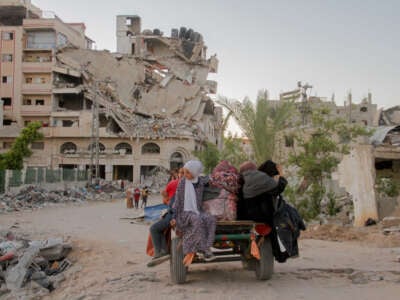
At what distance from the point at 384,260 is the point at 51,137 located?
5261cm

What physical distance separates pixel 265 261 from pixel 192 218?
1290 millimetres

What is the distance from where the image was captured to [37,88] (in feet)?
188

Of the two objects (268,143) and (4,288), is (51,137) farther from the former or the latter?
(4,288)

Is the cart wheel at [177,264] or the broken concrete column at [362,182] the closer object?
the cart wheel at [177,264]

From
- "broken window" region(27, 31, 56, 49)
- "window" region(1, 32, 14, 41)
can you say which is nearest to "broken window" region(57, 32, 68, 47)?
"broken window" region(27, 31, 56, 49)

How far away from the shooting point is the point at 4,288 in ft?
29.0

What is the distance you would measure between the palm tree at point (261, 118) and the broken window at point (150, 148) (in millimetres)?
40121

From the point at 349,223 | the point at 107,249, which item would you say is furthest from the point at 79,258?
the point at 349,223

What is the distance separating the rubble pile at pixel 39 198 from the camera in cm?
2748

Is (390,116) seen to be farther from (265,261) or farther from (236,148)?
(265,261)

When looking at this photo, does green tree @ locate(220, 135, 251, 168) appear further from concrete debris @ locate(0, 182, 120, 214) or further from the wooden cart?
the wooden cart

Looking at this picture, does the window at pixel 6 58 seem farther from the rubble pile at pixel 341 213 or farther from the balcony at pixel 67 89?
the rubble pile at pixel 341 213

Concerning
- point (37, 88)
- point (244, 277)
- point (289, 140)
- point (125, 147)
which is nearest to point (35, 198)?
point (289, 140)

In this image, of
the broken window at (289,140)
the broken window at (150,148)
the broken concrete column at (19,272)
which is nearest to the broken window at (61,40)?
the broken window at (150,148)
